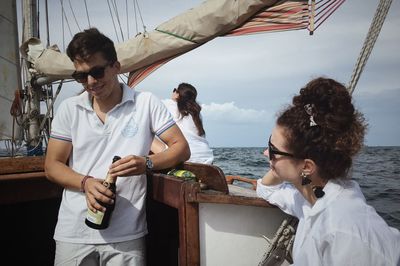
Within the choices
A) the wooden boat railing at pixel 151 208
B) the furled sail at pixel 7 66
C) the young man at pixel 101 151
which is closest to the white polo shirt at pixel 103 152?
the young man at pixel 101 151

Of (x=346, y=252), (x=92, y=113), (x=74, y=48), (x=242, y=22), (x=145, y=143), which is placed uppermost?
(x=242, y=22)

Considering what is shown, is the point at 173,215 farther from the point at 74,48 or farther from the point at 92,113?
the point at 74,48

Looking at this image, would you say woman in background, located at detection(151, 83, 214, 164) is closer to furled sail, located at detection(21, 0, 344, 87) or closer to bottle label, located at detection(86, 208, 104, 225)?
furled sail, located at detection(21, 0, 344, 87)

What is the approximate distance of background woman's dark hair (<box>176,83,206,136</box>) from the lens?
3568 millimetres

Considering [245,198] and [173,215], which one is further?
[173,215]

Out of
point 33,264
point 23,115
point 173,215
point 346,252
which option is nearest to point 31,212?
point 33,264

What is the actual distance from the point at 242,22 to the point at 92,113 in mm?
2068

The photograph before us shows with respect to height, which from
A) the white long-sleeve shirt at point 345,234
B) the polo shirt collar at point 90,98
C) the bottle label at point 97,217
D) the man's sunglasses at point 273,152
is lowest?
the bottle label at point 97,217

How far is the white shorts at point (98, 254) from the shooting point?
5.69 ft

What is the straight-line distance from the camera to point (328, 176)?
140cm

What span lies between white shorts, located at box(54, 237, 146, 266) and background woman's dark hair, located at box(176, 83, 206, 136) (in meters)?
1.94

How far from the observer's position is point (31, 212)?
285 cm

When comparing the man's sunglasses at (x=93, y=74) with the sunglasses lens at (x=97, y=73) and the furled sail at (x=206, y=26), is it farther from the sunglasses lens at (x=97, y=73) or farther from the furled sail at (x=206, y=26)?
the furled sail at (x=206, y=26)

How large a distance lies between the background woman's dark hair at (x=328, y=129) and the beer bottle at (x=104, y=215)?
3.13ft
